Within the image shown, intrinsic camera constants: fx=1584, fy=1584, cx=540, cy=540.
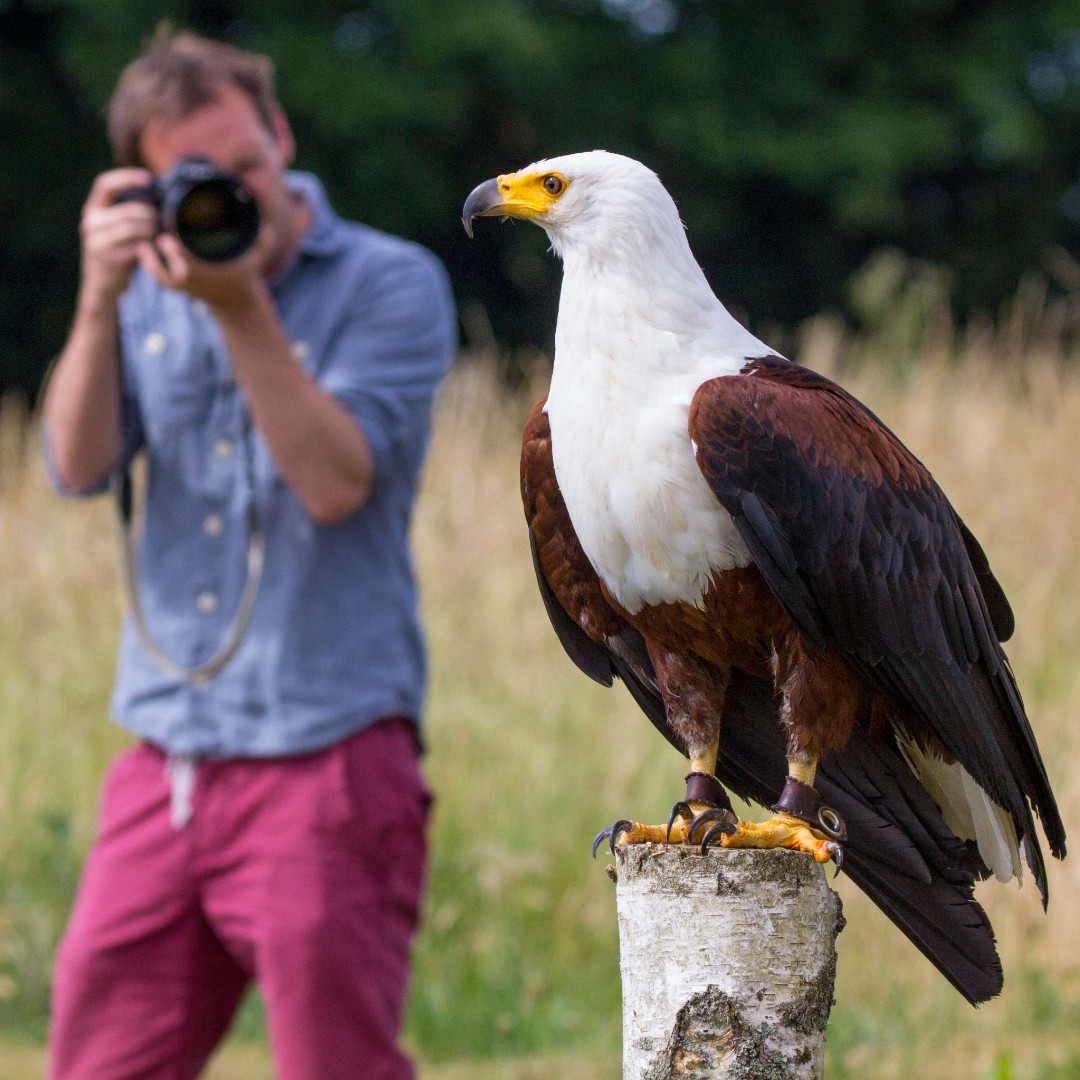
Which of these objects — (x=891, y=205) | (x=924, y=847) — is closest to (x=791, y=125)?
(x=891, y=205)

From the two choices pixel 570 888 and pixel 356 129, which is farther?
pixel 356 129

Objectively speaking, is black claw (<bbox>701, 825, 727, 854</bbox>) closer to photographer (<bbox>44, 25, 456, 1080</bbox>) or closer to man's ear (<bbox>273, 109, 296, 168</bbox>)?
photographer (<bbox>44, 25, 456, 1080</bbox>)

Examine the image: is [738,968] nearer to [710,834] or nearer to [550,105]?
[710,834]

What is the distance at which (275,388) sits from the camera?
2760mm

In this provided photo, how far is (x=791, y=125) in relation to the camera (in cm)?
1242

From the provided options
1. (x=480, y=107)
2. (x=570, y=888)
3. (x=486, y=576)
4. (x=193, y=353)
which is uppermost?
(x=480, y=107)

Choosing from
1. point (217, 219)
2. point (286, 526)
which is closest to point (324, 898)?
point (286, 526)

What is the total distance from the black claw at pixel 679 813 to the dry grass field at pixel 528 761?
1.12m

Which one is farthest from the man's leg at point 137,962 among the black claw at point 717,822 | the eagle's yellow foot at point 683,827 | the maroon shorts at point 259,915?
the black claw at point 717,822

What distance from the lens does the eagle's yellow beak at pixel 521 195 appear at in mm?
2160

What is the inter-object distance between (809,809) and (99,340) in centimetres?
165

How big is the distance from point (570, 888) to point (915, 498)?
292cm

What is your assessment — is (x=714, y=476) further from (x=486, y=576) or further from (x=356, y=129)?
(x=356, y=129)

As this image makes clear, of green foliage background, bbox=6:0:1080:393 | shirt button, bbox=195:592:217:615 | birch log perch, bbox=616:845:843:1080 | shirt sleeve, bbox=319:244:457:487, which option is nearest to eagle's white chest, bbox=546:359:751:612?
birch log perch, bbox=616:845:843:1080
